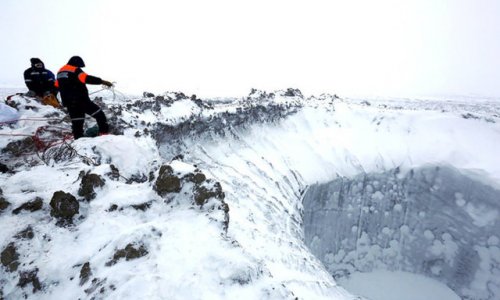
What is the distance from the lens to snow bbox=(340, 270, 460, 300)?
963cm

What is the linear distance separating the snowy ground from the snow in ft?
6.71

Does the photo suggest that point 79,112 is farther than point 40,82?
No

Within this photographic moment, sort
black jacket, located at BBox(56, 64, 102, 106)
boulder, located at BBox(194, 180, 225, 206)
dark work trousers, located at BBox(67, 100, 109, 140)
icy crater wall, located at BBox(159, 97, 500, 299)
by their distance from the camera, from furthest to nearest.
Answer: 1. icy crater wall, located at BBox(159, 97, 500, 299)
2. dark work trousers, located at BBox(67, 100, 109, 140)
3. black jacket, located at BBox(56, 64, 102, 106)
4. boulder, located at BBox(194, 180, 225, 206)

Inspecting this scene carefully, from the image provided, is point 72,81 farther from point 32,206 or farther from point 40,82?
point 40,82

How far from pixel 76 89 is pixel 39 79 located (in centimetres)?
303

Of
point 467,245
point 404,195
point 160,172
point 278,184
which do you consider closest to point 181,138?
point 278,184

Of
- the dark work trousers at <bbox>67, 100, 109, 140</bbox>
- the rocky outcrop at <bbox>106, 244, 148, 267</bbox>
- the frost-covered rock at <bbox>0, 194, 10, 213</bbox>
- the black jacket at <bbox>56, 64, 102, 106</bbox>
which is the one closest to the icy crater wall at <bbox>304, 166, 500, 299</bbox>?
the dark work trousers at <bbox>67, 100, 109, 140</bbox>

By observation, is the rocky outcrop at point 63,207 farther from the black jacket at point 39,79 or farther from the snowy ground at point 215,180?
the black jacket at point 39,79

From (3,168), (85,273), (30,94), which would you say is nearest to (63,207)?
(85,273)

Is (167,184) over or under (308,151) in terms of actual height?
over

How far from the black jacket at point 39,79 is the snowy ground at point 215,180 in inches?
33.6

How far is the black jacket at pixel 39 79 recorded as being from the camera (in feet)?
24.3

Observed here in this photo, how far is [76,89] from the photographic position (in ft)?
17.8

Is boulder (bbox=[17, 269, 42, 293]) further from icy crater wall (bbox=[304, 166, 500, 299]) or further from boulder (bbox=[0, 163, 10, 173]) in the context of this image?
icy crater wall (bbox=[304, 166, 500, 299])
